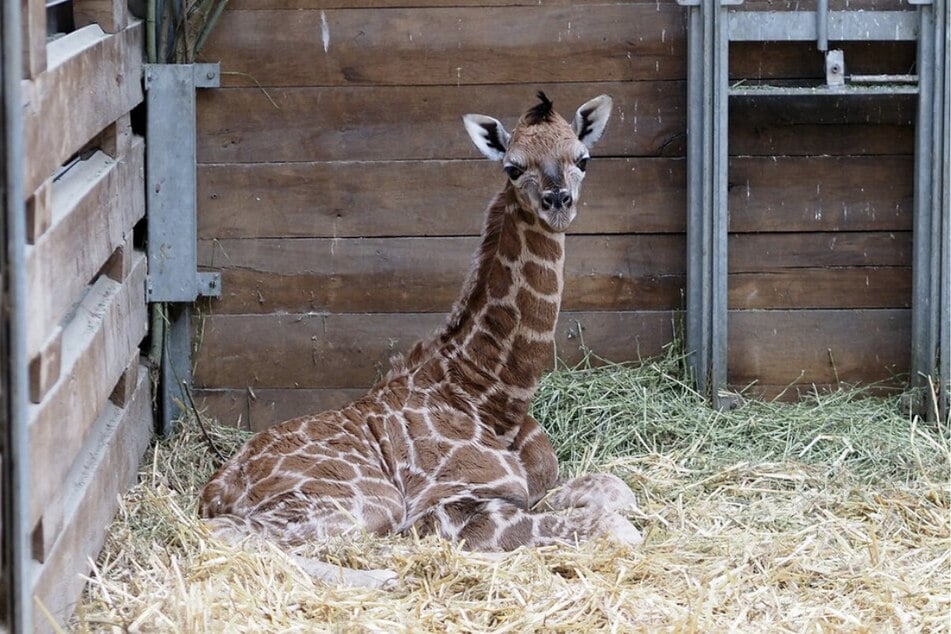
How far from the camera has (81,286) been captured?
15.4 ft

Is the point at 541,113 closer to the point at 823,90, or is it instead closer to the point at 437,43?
the point at 437,43

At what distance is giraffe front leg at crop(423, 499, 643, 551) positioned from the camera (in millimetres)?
5293

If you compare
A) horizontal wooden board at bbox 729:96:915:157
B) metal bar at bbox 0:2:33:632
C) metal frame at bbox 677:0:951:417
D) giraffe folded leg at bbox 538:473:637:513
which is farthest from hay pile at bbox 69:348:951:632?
horizontal wooden board at bbox 729:96:915:157

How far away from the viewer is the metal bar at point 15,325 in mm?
3447

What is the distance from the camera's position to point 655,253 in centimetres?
670

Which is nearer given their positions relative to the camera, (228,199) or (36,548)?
(36,548)

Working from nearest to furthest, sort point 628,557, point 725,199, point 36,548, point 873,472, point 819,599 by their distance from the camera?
point 36,548, point 819,599, point 628,557, point 873,472, point 725,199

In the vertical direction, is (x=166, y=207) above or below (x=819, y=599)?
above

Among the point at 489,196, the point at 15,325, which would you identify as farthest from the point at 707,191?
the point at 15,325

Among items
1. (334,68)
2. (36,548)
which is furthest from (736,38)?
(36,548)

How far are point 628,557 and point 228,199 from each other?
2.72 metres

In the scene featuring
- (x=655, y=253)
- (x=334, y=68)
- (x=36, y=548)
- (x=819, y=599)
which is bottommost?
(x=819, y=599)

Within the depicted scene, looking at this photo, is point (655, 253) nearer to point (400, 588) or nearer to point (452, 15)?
point (452, 15)

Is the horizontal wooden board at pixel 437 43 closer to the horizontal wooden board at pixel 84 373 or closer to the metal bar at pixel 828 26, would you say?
the metal bar at pixel 828 26
